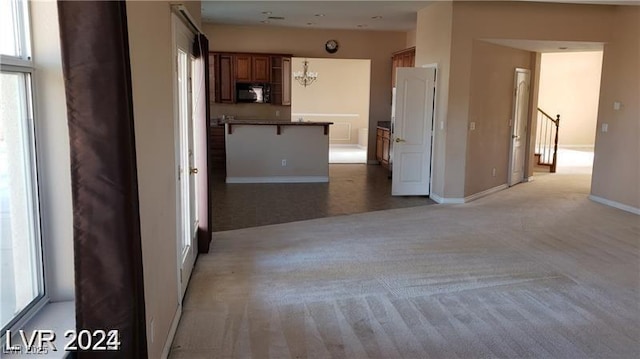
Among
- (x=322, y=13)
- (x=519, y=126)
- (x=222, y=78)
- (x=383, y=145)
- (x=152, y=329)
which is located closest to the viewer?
(x=152, y=329)

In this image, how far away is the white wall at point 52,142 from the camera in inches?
76.1

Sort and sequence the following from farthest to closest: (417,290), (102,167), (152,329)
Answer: (417,290), (152,329), (102,167)

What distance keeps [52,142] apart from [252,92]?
28.4 ft

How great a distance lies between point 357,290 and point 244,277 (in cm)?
95

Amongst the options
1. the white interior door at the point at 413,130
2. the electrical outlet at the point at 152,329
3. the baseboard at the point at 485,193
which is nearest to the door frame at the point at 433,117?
the white interior door at the point at 413,130

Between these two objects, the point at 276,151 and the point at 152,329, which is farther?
the point at 276,151

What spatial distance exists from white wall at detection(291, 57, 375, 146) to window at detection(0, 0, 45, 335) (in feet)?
44.2

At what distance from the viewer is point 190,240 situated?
414cm

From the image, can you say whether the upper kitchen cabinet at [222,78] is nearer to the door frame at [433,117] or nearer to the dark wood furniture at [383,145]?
the dark wood furniture at [383,145]

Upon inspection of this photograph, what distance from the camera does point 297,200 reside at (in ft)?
24.0

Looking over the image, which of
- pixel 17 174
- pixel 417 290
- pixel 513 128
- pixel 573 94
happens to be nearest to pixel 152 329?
pixel 17 174

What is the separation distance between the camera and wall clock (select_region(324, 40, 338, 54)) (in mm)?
10641

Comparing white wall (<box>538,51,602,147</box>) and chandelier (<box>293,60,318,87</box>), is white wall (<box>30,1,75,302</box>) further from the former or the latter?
white wall (<box>538,51,602,147</box>)

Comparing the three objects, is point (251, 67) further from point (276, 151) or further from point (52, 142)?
point (52, 142)
